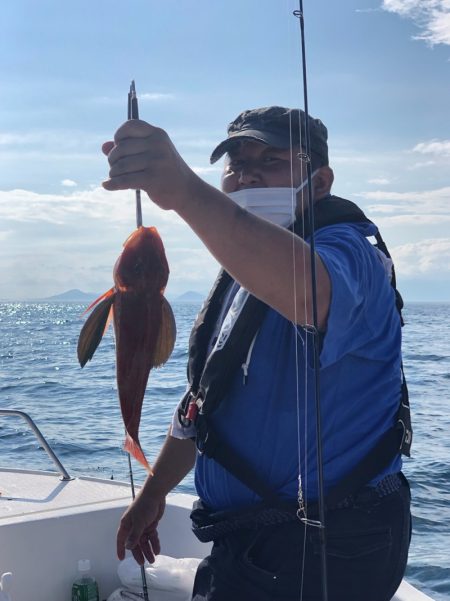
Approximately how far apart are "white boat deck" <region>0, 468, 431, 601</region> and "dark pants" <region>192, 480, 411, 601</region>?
4.50ft

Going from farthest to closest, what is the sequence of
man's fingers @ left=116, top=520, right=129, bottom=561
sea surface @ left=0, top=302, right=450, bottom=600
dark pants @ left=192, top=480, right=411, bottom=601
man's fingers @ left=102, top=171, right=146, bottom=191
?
sea surface @ left=0, top=302, right=450, bottom=600, man's fingers @ left=116, top=520, right=129, bottom=561, dark pants @ left=192, top=480, right=411, bottom=601, man's fingers @ left=102, top=171, right=146, bottom=191

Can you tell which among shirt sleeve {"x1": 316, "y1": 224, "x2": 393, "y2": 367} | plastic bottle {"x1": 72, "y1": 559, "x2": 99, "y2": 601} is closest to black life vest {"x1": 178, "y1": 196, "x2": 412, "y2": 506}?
shirt sleeve {"x1": 316, "y1": 224, "x2": 393, "y2": 367}

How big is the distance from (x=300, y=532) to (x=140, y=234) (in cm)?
104

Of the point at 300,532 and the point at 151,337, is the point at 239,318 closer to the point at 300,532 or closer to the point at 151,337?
the point at 151,337

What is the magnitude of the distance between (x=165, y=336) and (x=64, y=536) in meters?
2.36

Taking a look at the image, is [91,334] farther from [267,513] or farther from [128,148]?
[267,513]

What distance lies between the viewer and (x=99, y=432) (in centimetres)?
1159

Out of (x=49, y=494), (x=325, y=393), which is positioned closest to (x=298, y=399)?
(x=325, y=393)

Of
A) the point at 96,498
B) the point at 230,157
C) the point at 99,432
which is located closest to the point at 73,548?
the point at 96,498

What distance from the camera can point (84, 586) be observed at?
12.6 feet

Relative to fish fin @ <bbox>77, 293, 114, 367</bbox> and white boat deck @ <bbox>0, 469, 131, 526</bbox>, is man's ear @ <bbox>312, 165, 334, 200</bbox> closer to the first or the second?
fish fin @ <bbox>77, 293, 114, 367</bbox>

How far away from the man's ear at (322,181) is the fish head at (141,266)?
29.3 inches

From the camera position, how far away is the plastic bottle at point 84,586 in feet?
12.6

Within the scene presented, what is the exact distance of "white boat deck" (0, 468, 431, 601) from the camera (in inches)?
150
